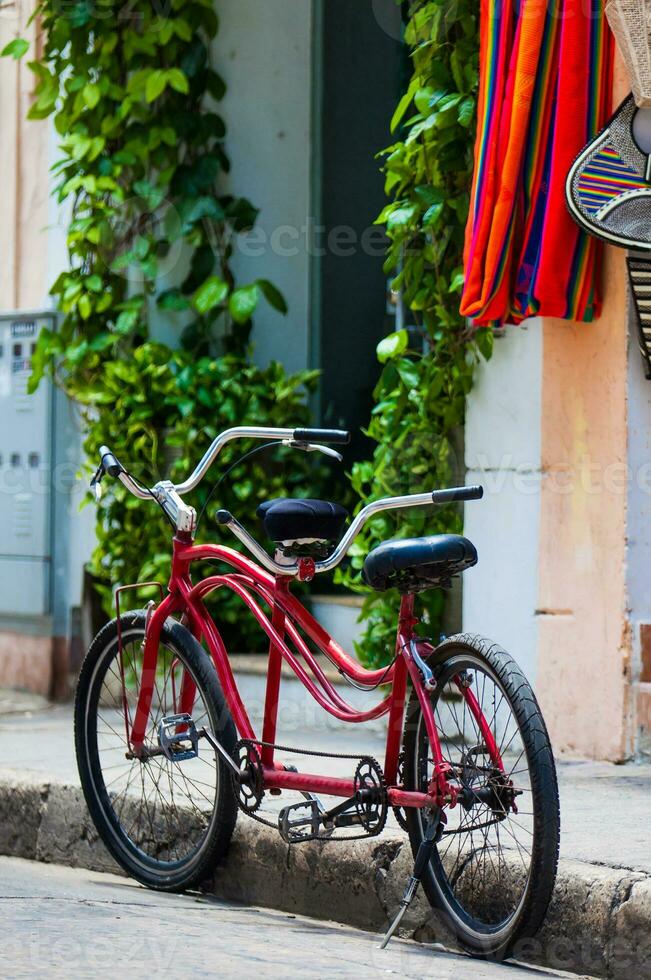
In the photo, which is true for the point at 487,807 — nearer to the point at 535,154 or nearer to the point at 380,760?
the point at 380,760

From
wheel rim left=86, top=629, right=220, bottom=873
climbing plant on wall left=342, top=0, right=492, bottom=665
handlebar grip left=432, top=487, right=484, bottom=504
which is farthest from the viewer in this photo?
climbing plant on wall left=342, top=0, right=492, bottom=665

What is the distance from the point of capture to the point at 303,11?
272 inches

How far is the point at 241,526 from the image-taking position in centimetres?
425

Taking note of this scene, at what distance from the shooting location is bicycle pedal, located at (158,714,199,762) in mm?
4293

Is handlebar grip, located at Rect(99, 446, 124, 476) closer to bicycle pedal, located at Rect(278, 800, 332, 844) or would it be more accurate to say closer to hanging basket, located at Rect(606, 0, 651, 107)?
bicycle pedal, located at Rect(278, 800, 332, 844)

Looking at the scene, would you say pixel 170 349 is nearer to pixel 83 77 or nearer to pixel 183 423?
pixel 183 423

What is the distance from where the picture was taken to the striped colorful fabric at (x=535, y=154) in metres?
4.99

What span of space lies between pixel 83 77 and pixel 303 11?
97cm

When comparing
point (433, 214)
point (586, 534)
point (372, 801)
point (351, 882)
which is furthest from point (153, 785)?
point (433, 214)

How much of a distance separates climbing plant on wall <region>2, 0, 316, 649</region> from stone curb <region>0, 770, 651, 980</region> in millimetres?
1709

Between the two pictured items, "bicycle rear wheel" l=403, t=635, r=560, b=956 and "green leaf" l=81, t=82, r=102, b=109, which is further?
"green leaf" l=81, t=82, r=102, b=109

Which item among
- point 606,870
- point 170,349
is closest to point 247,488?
point 170,349

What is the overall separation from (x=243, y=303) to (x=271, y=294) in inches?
5.9

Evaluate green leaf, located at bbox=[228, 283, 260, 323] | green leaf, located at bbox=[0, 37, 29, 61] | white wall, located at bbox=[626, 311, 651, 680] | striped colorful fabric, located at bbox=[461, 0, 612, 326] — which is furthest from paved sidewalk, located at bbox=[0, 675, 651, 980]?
green leaf, located at bbox=[0, 37, 29, 61]
